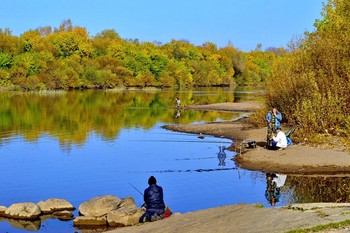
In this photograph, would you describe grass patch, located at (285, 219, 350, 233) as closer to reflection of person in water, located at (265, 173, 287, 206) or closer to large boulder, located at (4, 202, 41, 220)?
reflection of person in water, located at (265, 173, 287, 206)

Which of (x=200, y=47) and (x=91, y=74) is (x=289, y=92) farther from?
(x=200, y=47)

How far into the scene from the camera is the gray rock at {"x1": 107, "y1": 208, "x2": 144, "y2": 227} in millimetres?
17953

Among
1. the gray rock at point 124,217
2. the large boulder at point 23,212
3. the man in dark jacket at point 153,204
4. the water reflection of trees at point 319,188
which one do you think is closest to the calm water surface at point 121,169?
the water reflection of trees at point 319,188

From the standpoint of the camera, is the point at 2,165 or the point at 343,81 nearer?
the point at 2,165

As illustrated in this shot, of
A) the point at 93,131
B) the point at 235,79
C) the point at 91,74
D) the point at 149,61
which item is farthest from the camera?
the point at 235,79

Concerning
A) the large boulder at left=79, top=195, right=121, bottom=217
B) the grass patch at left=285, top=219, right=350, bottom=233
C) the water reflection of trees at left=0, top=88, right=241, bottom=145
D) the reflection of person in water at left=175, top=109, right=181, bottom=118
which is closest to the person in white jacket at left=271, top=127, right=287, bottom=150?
the large boulder at left=79, top=195, right=121, bottom=217

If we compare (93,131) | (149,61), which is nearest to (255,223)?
(93,131)

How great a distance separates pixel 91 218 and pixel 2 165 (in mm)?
12942

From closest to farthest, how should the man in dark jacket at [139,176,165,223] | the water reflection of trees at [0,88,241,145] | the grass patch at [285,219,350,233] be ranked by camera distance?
the grass patch at [285,219,350,233] → the man in dark jacket at [139,176,165,223] → the water reflection of trees at [0,88,241,145]

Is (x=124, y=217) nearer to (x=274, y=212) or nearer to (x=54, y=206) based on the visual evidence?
(x=54, y=206)

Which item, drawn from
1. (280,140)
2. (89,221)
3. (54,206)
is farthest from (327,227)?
(280,140)

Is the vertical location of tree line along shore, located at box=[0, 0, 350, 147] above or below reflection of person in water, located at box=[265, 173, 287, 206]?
above

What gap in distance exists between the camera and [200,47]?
199 meters

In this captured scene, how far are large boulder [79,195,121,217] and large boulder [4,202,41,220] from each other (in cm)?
160
